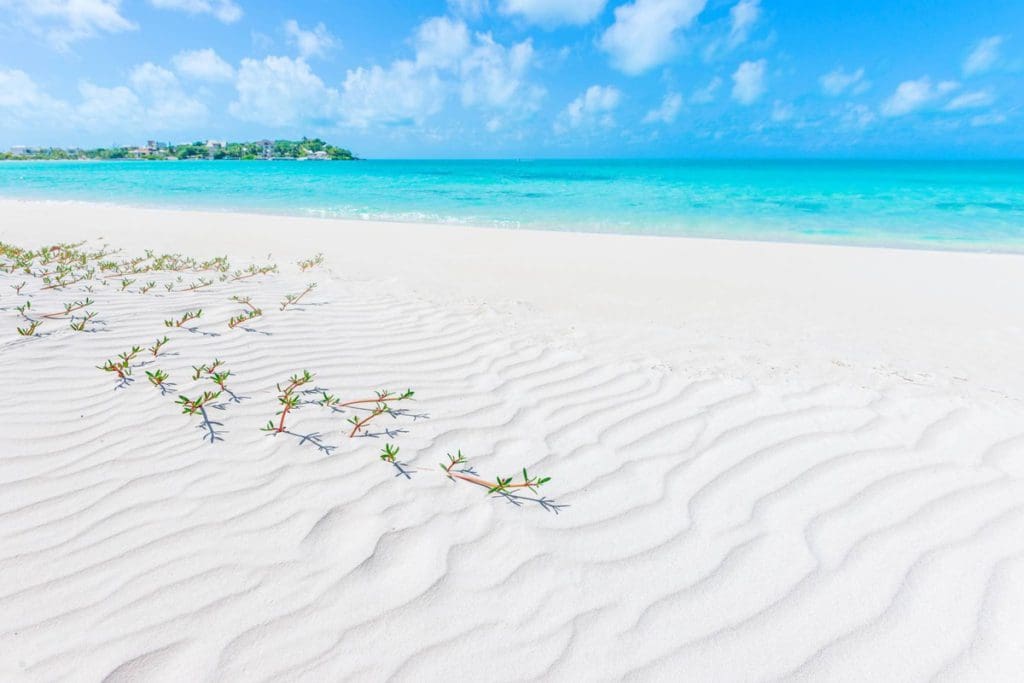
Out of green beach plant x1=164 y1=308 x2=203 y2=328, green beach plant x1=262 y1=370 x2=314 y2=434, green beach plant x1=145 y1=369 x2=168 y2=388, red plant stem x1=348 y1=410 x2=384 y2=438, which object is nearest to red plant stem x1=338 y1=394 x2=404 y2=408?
red plant stem x1=348 y1=410 x2=384 y2=438

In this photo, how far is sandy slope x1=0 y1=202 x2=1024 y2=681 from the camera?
5.15 feet

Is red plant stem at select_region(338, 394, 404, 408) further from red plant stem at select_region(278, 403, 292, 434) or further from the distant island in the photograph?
the distant island

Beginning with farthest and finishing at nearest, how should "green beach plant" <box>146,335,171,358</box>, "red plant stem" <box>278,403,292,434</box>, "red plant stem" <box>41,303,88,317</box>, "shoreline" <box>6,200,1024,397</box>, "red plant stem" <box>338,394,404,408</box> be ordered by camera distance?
"shoreline" <box>6,200,1024,397</box> → "red plant stem" <box>41,303,88,317</box> → "green beach plant" <box>146,335,171,358</box> → "red plant stem" <box>338,394,404,408</box> → "red plant stem" <box>278,403,292,434</box>

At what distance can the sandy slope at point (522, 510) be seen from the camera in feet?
5.15

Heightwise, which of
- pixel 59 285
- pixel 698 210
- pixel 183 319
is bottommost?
pixel 59 285

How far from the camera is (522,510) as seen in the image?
2156mm

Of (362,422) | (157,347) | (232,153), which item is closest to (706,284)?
(362,422)

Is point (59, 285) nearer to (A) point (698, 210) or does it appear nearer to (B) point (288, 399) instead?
(B) point (288, 399)

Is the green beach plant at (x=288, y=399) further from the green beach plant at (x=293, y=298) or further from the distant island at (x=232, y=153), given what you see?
the distant island at (x=232, y=153)

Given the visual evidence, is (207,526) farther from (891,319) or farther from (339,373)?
(891,319)

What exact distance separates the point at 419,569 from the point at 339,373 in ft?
6.13

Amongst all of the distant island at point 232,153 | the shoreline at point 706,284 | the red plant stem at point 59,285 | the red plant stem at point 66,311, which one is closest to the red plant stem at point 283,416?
the shoreline at point 706,284

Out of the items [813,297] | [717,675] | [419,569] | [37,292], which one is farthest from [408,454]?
[813,297]

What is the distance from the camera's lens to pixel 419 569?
185 cm
